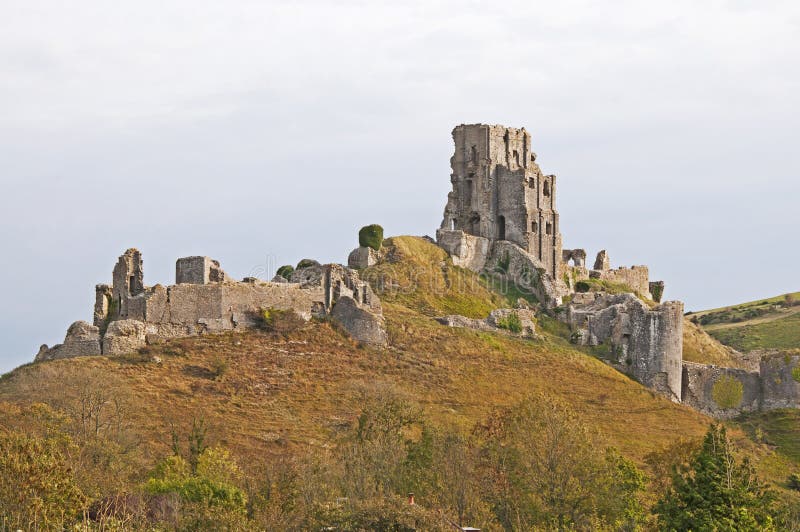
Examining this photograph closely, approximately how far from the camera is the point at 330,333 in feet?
235

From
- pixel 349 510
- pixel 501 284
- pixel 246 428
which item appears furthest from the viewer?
pixel 501 284

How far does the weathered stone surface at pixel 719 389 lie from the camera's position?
79562 millimetres

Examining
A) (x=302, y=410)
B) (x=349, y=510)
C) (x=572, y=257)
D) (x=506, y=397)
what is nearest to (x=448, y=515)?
(x=349, y=510)

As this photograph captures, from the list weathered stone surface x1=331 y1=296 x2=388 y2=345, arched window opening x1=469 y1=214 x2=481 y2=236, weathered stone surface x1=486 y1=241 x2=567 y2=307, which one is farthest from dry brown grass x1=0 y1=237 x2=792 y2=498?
arched window opening x1=469 y1=214 x2=481 y2=236

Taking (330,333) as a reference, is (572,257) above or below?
above

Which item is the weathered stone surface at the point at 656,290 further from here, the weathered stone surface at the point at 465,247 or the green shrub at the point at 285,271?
the green shrub at the point at 285,271

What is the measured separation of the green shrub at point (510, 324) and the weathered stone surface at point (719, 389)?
10020 mm

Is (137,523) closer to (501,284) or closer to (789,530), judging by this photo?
(789,530)

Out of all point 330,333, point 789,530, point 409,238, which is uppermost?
A: point 409,238

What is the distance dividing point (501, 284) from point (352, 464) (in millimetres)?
39031

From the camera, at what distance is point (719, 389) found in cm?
8006

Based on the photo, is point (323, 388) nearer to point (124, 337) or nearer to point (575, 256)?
point (124, 337)

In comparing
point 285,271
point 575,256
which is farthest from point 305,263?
point 575,256

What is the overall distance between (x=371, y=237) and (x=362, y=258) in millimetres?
1602
